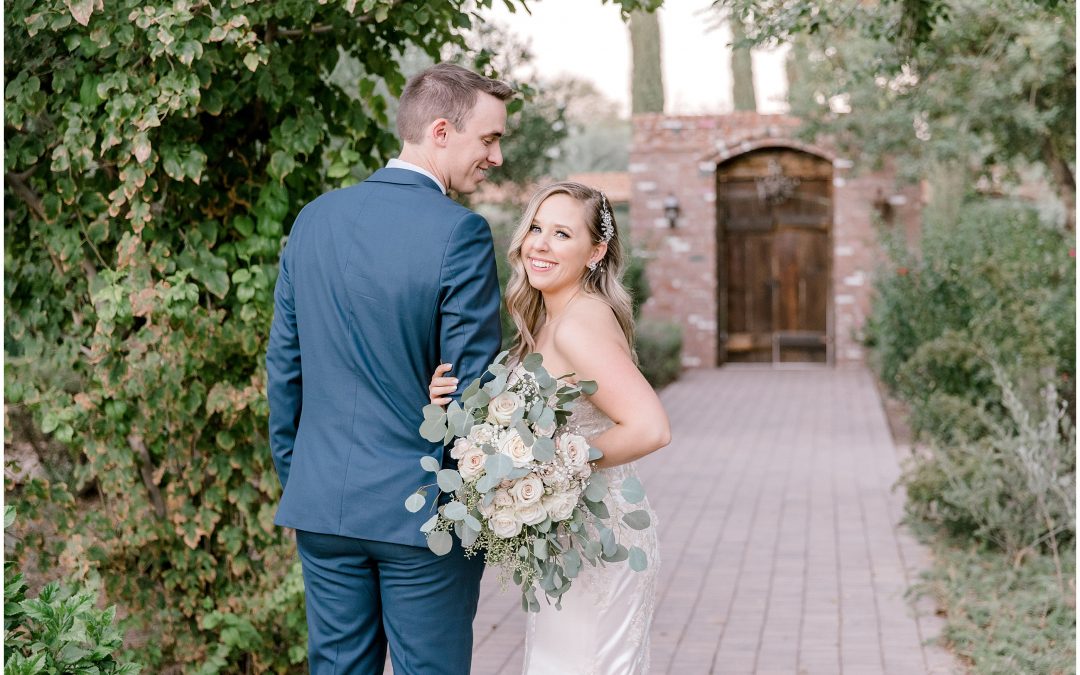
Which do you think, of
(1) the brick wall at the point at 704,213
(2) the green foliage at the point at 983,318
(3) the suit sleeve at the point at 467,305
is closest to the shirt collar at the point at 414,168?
(3) the suit sleeve at the point at 467,305

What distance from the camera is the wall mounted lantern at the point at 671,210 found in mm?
18531

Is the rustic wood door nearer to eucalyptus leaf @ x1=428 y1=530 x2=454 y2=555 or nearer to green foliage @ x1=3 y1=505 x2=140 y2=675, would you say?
green foliage @ x1=3 y1=505 x2=140 y2=675

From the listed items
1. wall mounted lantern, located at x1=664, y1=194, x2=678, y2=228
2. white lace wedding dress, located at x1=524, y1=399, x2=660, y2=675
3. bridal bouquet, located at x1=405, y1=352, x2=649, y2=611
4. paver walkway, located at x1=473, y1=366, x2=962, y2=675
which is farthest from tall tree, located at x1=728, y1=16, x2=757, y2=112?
bridal bouquet, located at x1=405, y1=352, x2=649, y2=611

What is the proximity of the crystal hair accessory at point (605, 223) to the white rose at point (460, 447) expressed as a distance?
70 centimetres

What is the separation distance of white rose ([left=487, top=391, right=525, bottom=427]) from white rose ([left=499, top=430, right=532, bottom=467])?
0.03 meters

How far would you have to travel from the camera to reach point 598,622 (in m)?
2.90

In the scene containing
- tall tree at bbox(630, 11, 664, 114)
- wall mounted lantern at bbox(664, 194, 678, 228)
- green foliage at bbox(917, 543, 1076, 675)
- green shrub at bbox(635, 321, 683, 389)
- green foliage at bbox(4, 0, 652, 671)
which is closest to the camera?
green foliage at bbox(4, 0, 652, 671)

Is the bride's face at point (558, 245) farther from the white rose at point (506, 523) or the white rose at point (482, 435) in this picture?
the white rose at point (506, 523)

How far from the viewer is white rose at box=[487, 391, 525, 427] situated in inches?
95.7

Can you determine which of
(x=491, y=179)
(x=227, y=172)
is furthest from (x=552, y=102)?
(x=227, y=172)

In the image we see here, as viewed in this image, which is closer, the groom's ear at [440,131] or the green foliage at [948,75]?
the groom's ear at [440,131]

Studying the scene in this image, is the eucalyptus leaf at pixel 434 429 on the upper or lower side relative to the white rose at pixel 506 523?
upper

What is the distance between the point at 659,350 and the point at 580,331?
13841 mm

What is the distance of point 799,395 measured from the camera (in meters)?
15.2
